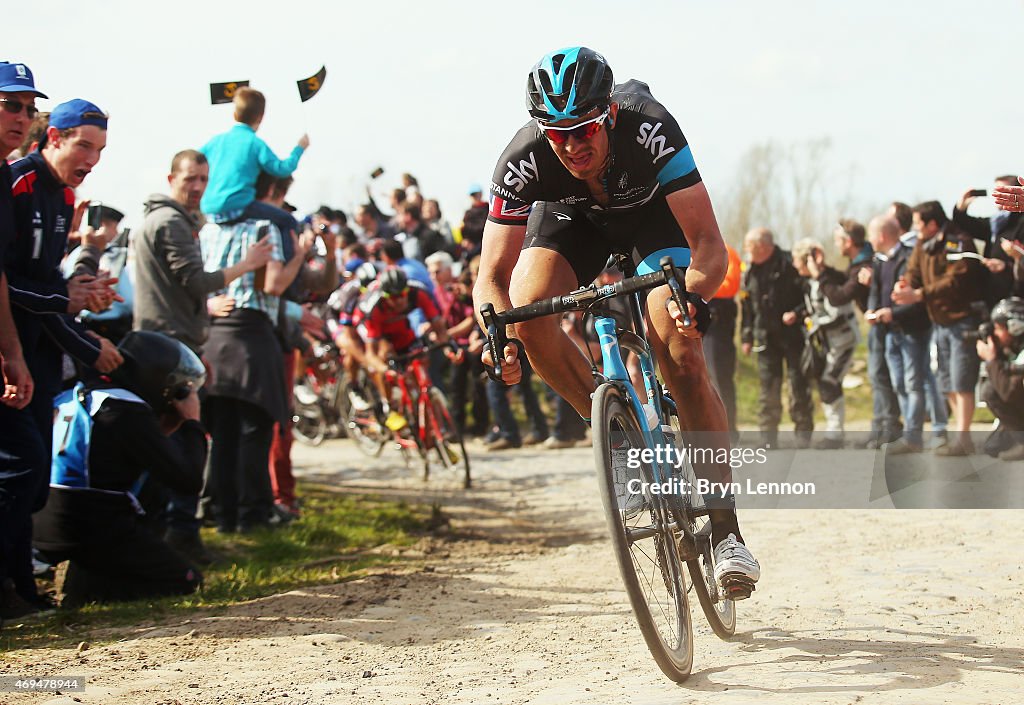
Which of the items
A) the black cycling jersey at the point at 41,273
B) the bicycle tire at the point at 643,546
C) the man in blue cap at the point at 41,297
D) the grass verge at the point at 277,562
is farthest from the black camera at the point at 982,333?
the black cycling jersey at the point at 41,273

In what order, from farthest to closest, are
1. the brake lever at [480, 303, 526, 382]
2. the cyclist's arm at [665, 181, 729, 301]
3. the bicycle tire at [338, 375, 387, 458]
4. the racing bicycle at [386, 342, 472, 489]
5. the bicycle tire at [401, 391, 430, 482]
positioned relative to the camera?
the bicycle tire at [338, 375, 387, 458]
the bicycle tire at [401, 391, 430, 482]
the racing bicycle at [386, 342, 472, 489]
the cyclist's arm at [665, 181, 729, 301]
the brake lever at [480, 303, 526, 382]

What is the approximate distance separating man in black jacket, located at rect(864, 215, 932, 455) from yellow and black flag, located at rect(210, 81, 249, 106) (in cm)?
637

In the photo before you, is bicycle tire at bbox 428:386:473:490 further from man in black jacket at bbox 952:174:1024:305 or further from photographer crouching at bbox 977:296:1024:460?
man in black jacket at bbox 952:174:1024:305

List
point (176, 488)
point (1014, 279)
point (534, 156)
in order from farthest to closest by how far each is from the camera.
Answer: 1. point (1014, 279)
2. point (176, 488)
3. point (534, 156)

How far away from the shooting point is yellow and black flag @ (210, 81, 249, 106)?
353 inches

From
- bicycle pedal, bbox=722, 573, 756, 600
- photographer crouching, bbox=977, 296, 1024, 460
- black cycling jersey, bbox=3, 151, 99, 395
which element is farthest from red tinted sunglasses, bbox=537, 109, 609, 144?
photographer crouching, bbox=977, 296, 1024, 460

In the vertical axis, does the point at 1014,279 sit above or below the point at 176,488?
above

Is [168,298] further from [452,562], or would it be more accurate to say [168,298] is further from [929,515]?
[929,515]

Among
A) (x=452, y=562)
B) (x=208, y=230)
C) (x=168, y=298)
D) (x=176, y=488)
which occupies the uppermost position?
(x=208, y=230)

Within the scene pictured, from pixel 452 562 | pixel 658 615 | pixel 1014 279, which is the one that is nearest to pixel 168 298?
pixel 452 562

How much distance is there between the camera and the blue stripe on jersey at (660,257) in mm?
5074

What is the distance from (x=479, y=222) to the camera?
49.8ft

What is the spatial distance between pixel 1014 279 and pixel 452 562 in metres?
5.92

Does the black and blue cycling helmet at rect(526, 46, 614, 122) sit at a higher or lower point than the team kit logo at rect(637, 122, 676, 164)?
higher
